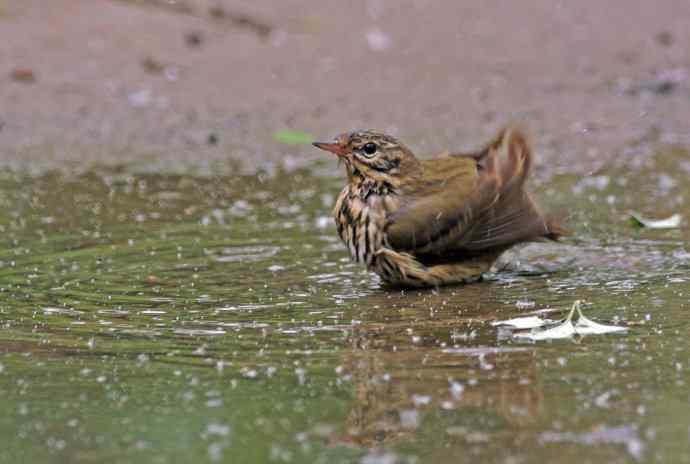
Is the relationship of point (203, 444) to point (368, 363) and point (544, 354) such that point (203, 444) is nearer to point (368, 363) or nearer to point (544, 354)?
point (368, 363)

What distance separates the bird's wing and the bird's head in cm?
13

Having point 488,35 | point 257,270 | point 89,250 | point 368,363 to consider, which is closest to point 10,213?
point 89,250

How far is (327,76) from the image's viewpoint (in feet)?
46.1

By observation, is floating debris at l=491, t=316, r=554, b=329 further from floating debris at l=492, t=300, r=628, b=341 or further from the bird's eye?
the bird's eye

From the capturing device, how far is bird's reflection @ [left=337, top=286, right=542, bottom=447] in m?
4.95

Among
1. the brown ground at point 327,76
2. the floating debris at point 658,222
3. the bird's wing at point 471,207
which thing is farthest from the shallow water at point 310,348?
the brown ground at point 327,76

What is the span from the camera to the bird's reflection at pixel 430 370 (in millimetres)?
4949

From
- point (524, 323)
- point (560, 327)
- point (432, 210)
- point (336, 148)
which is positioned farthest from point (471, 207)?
point (560, 327)

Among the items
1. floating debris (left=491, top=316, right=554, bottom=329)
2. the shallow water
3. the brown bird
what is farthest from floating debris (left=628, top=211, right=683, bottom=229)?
floating debris (left=491, top=316, right=554, bottom=329)

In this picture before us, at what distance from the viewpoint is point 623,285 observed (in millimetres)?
7195

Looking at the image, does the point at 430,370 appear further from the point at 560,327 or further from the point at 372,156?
the point at 372,156

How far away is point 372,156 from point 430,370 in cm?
228

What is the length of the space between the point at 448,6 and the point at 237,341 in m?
9.91

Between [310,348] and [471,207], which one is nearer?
[310,348]
